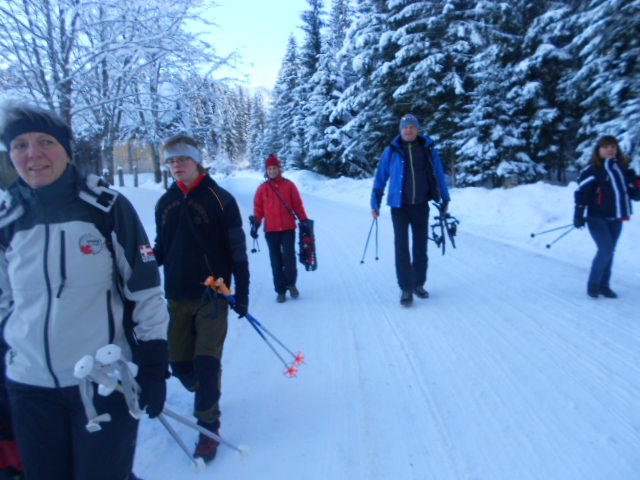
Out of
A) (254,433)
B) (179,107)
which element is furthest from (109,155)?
(254,433)

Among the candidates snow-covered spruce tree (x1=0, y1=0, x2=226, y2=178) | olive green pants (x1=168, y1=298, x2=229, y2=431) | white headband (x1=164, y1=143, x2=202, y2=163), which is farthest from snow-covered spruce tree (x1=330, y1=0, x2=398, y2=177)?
olive green pants (x1=168, y1=298, x2=229, y2=431)

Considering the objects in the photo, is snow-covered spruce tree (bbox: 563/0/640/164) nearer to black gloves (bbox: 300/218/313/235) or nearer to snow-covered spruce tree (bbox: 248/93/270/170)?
black gloves (bbox: 300/218/313/235)

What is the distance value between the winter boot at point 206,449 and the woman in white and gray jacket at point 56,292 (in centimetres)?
91

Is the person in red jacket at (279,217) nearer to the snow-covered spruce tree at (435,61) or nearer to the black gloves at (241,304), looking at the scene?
the black gloves at (241,304)

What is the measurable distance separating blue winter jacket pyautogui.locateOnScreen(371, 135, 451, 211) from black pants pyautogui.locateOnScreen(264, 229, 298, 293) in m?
1.42

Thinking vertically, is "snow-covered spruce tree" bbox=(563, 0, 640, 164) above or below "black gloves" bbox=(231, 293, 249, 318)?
above

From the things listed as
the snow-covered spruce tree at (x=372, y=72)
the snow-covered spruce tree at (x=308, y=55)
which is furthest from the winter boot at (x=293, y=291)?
the snow-covered spruce tree at (x=308, y=55)

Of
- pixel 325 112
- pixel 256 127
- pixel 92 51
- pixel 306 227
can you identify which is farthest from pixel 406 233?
pixel 256 127

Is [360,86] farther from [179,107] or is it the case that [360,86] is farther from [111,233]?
[111,233]

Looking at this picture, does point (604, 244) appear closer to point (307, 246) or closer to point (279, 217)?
point (307, 246)

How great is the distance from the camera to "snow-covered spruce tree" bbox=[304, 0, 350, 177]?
28.4m

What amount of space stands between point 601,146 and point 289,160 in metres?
34.6

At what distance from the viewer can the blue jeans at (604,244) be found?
4.90m

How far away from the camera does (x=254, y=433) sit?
2.94 meters
